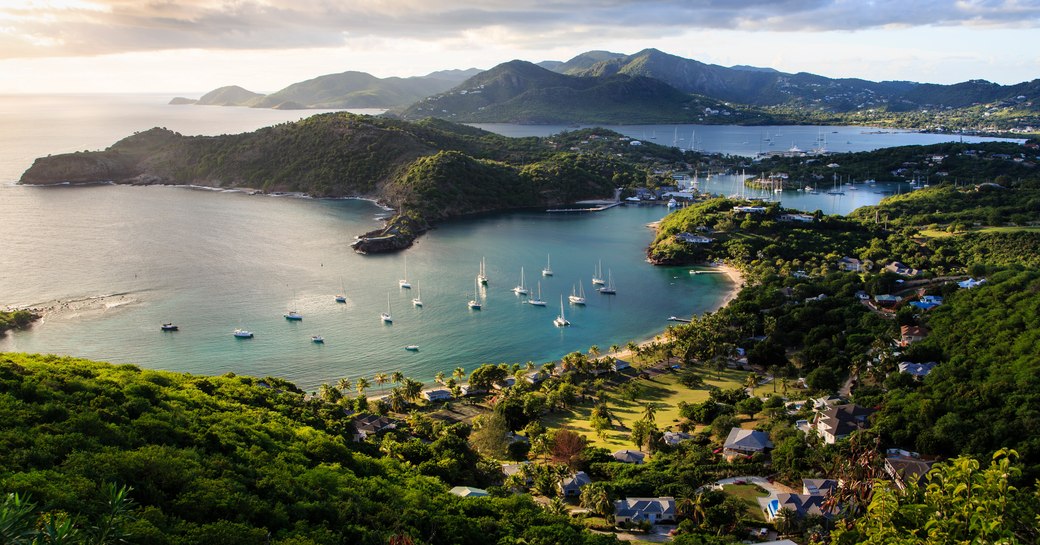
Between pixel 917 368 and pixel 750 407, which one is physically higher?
pixel 917 368

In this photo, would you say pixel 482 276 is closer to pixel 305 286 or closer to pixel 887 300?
pixel 305 286

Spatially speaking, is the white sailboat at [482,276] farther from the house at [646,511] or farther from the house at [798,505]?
the house at [798,505]

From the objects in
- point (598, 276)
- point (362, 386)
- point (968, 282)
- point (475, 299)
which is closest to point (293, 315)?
point (475, 299)

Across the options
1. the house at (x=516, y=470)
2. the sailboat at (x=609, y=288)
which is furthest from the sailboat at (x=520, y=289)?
the house at (x=516, y=470)

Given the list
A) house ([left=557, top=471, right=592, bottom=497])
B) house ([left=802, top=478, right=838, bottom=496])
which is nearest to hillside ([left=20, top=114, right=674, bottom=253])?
house ([left=557, top=471, right=592, bottom=497])

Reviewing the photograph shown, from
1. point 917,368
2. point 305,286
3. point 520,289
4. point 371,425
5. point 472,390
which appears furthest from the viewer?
point 305,286

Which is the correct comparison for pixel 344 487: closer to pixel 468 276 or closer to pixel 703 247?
pixel 468 276
